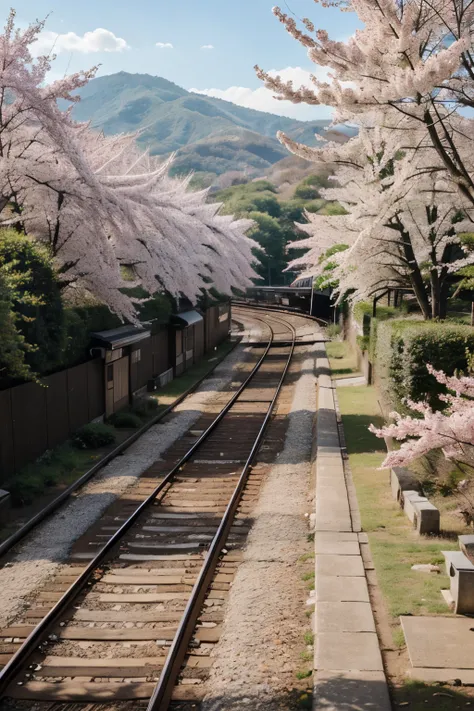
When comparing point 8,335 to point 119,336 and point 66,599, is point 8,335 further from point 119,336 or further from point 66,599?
point 119,336

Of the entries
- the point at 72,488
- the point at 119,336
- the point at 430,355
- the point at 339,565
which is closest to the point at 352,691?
the point at 339,565

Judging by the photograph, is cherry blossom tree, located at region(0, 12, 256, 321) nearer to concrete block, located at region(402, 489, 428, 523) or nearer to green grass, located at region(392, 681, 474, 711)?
concrete block, located at region(402, 489, 428, 523)

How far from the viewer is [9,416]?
53.8 feet

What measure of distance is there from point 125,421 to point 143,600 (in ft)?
43.6

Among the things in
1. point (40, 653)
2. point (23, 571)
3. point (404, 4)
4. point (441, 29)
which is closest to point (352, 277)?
point (441, 29)

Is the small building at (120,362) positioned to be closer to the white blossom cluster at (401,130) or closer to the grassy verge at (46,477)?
the grassy verge at (46,477)

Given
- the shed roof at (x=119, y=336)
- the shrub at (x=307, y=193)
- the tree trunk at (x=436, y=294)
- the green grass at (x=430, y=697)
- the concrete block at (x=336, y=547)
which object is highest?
the shrub at (x=307, y=193)

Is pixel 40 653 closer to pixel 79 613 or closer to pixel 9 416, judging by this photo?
pixel 79 613

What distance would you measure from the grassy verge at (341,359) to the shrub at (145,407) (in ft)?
34.5

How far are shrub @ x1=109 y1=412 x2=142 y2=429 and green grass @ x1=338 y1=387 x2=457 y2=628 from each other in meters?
7.39

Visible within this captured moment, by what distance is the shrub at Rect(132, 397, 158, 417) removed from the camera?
24828 mm

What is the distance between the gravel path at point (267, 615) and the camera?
24.7ft

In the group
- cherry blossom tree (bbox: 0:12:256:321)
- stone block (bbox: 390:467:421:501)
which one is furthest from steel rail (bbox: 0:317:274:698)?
cherry blossom tree (bbox: 0:12:256:321)

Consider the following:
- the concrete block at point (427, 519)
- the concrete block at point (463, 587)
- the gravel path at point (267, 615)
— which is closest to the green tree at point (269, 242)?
the gravel path at point (267, 615)
